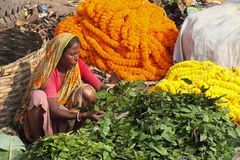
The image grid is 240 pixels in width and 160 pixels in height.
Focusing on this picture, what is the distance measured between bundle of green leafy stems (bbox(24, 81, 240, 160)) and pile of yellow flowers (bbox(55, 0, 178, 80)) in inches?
80.6

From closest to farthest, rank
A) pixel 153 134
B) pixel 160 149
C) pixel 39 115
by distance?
1. pixel 160 149
2. pixel 153 134
3. pixel 39 115

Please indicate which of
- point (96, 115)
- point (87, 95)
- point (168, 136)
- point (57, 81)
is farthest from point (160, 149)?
point (57, 81)

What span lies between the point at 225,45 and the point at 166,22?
91cm

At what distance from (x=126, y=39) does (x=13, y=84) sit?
1583mm

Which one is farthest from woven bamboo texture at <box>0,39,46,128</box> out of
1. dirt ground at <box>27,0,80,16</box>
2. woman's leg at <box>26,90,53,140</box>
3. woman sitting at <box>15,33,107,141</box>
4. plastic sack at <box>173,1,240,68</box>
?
dirt ground at <box>27,0,80,16</box>

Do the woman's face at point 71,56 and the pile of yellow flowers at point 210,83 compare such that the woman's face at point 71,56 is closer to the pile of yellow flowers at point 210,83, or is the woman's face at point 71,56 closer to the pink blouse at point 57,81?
the pink blouse at point 57,81

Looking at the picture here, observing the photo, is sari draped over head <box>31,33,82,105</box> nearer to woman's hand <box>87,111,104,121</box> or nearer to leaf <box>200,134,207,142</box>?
woman's hand <box>87,111,104,121</box>

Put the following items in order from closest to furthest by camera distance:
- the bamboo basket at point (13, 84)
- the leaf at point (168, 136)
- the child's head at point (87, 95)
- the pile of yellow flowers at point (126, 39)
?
the leaf at point (168, 136) < the child's head at point (87, 95) < the bamboo basket at point (13, 84) < the pile of yellow flowers at point (126, 39)

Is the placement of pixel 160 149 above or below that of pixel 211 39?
above

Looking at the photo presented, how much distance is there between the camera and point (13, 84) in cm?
520

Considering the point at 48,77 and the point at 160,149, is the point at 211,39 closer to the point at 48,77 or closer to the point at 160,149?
the point at 48,77

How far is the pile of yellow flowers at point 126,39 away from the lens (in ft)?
20.8

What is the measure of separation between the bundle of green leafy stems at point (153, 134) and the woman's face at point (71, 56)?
0.71m

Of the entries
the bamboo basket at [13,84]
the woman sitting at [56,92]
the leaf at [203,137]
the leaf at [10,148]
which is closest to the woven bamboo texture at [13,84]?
the bamboo basket at [13,84]
